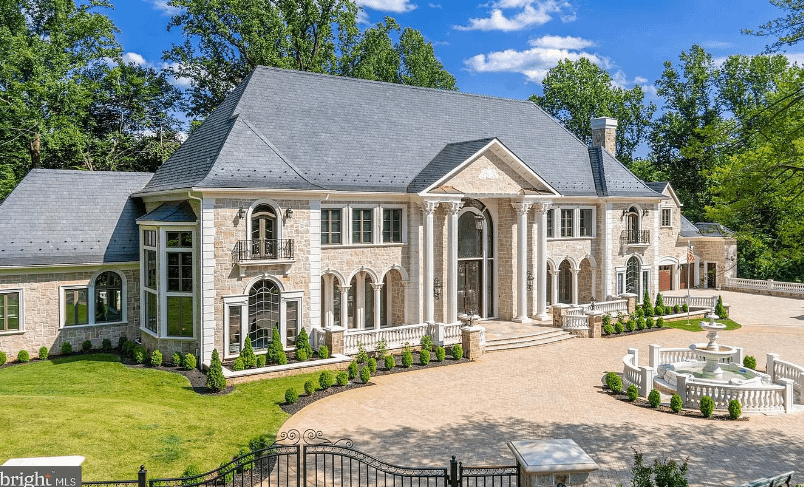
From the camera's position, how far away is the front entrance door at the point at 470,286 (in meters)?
30.9

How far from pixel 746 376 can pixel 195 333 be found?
63.0 ft

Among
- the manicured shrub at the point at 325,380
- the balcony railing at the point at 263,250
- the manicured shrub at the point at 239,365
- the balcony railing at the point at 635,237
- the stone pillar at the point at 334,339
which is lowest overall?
the manicured shrub at the point at 325,380

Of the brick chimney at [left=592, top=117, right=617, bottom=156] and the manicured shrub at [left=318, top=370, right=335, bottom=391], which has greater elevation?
the brick chimney at [left=592, top=117, right=617, bottom=156]

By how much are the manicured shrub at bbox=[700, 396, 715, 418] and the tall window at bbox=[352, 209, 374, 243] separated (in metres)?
14.9

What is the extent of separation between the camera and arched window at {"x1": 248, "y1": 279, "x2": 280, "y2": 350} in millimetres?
23016

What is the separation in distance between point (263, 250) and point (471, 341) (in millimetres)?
9001

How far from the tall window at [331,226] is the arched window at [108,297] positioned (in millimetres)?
8644

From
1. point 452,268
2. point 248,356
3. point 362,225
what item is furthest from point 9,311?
point 452,268

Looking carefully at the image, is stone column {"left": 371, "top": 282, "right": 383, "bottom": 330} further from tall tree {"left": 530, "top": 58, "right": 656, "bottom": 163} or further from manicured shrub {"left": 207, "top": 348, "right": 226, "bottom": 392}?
tall tree {"left": 530, "top": 58, "right": 656, "bottom": 163}

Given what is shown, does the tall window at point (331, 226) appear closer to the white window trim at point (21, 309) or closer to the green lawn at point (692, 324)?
the white window trim at point (21, 309)

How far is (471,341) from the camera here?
80.2ft

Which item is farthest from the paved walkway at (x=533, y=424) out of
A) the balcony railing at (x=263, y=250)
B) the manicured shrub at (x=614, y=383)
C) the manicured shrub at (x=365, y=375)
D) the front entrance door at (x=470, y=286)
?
the front entrance door at (x=470, y=286)

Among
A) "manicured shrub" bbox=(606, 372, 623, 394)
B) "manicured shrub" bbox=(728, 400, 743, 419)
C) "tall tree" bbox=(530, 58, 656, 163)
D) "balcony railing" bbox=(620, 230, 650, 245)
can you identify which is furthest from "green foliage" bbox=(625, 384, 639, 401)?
"tall tree" bbox=(530, 58, 656, 163)

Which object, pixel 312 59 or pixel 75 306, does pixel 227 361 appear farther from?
pixel 312 59
